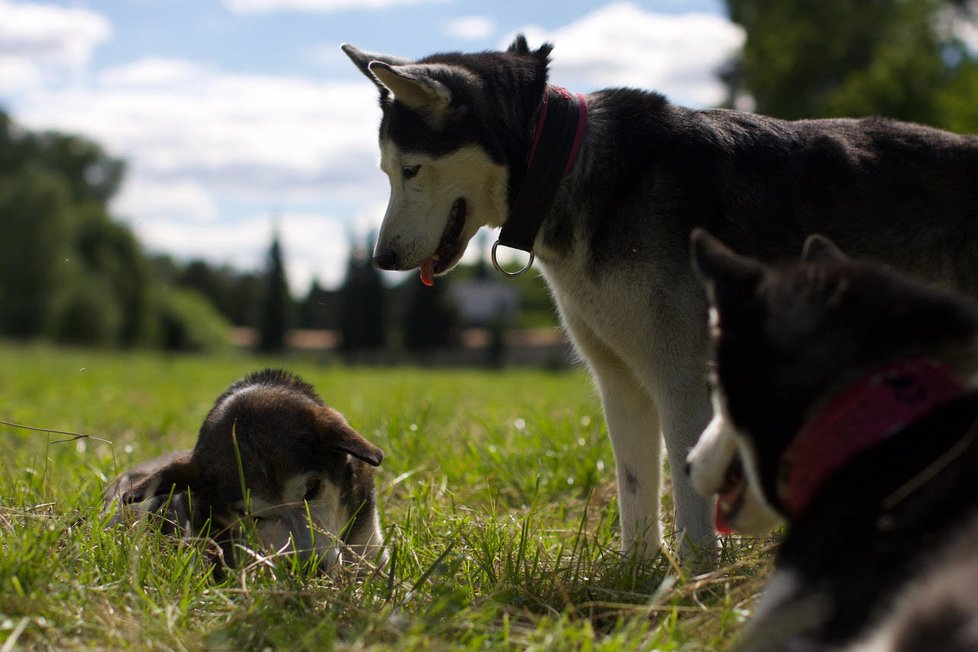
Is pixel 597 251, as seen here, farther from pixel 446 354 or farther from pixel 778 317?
pixel 446 354

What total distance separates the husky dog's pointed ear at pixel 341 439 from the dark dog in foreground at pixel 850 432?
6.44 feet

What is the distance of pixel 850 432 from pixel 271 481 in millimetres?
2791

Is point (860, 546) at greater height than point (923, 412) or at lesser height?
lesser

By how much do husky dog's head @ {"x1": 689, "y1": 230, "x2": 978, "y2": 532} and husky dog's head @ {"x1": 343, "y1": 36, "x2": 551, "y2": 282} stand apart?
1.59 m

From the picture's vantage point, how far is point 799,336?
2.49m

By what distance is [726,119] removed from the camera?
413 cm

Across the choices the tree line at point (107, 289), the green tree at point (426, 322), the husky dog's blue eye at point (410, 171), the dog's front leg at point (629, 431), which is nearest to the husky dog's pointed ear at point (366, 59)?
the husky dog's blue eye at point (410, 171)

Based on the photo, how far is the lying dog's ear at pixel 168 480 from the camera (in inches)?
164

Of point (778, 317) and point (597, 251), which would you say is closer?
point (778, 317)

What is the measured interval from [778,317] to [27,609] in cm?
236

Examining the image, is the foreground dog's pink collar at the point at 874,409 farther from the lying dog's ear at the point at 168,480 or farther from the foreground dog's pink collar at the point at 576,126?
the lying dog's ear at the point at 168,480

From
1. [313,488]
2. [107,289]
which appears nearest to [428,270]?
[313,488]

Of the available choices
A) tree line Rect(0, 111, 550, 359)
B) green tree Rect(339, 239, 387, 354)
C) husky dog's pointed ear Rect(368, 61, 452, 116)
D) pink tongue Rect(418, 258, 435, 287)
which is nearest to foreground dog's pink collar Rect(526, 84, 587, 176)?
husky dog's pointed ear Rect(368, 61, 452, 116)

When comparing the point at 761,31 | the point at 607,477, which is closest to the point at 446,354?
the point at 761,31
